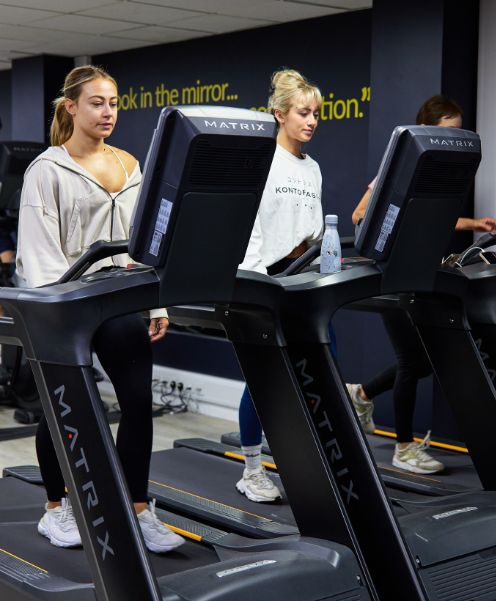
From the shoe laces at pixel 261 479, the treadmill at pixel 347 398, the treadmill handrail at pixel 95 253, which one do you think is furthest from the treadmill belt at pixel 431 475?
the treadmill handrail at pixel 95 253

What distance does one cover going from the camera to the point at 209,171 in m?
2.62

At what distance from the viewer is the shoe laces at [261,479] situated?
4.14 metres

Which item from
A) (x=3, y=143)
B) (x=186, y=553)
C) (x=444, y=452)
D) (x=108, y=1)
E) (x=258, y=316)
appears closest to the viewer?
(x=258, y=316)

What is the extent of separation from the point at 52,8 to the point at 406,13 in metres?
1.92

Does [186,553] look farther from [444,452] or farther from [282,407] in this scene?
[444,452]

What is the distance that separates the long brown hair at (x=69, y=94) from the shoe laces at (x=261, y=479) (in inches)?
61.4

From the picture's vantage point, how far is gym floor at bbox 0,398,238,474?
5.26 meters

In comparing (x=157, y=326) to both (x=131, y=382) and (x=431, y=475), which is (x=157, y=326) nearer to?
(x=131, y=382)

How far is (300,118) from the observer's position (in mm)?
3959

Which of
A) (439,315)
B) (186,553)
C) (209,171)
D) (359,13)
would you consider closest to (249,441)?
(186,553)

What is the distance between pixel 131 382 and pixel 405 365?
6.10ft

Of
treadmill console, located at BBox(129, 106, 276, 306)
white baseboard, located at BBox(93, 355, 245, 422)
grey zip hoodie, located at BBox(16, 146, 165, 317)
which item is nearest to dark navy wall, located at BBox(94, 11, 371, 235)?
white baseboard, located at BBox(93, 355, 245, 422)

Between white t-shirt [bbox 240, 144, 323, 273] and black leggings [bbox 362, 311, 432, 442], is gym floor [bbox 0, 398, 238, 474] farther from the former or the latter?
white t-shirt [bbox 240, 144, 323, 273]

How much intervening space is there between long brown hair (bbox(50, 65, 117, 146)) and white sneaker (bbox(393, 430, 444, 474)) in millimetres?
2173
